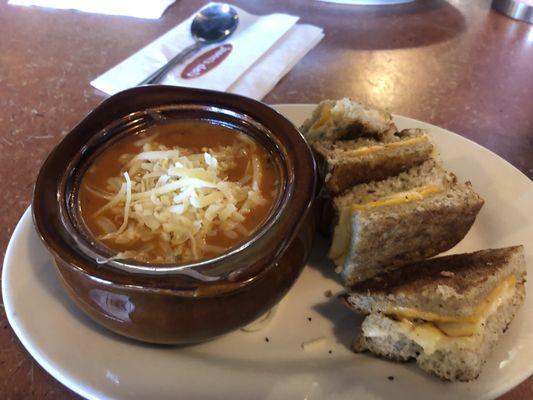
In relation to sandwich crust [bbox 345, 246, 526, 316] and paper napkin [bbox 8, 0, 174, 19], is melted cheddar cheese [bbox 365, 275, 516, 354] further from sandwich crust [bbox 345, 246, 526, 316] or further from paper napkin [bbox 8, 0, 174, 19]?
paper napkin [bbox 8, 0, 174, 19]

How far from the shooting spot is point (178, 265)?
121 centimetres

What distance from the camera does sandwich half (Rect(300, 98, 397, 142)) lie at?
1790 mm

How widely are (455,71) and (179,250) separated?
1.97 meters

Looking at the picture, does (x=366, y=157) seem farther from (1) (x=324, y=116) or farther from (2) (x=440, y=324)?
(2) (x=440, y=324)

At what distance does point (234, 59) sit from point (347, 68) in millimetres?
593

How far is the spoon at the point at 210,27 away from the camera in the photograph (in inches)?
102

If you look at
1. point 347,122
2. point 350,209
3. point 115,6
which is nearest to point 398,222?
point 350,209

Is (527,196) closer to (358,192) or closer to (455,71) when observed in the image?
(358,192)

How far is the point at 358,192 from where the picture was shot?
1.69 m

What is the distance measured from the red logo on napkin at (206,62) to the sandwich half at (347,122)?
82 cm

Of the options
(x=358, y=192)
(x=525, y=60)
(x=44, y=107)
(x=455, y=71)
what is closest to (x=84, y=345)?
(x=358, y=192)

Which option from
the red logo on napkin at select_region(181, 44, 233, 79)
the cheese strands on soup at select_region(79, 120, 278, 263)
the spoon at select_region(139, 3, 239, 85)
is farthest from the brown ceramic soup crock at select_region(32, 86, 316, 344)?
the spoon at select_region(139, 3, 239, 85)

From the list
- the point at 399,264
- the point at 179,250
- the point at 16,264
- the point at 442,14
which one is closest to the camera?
the point at 179,250

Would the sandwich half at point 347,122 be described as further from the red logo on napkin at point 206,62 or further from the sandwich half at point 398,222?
the red logo on napkin at point 206,62
